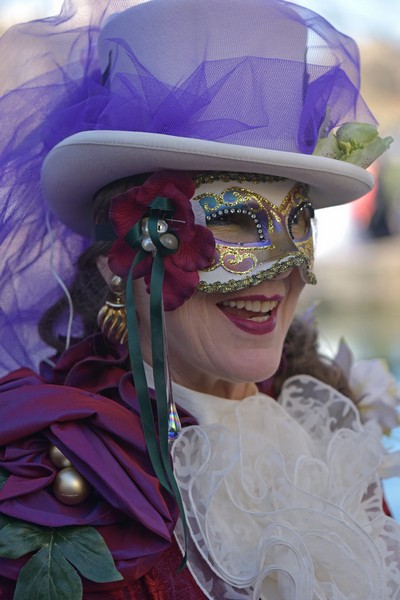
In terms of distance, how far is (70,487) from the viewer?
3.51 feet

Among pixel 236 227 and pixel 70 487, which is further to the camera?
pixel 236 227

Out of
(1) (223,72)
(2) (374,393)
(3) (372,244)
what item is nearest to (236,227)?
(1) (223,72)

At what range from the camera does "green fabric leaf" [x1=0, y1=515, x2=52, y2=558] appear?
1.00m

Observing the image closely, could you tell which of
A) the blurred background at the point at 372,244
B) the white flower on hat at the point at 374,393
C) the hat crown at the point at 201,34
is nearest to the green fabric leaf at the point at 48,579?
the hat crown at the point at 201,34

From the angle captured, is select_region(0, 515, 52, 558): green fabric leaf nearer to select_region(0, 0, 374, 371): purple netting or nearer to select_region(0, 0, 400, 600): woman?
select_region(0, 0, 400, 600): woman

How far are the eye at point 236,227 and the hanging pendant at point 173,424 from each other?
0.97 feet

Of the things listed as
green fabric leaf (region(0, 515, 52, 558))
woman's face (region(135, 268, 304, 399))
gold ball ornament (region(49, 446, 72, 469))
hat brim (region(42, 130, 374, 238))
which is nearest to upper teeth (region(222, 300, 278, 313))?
woman's face (region(135, 268, 304, 399))

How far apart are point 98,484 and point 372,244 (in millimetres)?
8743

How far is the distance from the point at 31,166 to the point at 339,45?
2.02ft

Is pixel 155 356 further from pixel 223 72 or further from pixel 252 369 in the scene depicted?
pixel 223 72

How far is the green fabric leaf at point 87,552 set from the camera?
1.01m

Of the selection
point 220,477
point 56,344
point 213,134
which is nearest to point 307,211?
point 213,134

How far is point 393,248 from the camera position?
923 centimetres

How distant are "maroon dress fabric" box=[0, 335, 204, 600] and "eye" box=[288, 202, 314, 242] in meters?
0.43
